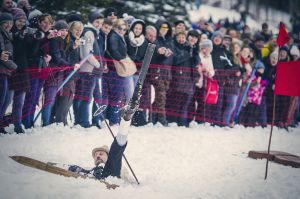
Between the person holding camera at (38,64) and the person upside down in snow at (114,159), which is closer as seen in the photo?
the person upside down in snow at (114,159)

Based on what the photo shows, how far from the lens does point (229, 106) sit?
374 inches

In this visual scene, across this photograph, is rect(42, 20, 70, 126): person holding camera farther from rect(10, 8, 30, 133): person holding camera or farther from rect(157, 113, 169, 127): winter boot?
rect(157, 113, 169, 127): winter boot

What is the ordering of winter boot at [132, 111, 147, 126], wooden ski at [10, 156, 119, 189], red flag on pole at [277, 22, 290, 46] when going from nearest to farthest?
1. wooden ski at [10, 156, 119, 189]
2. red flag on pole at [277, 22, 290, 46]
3. winter boot at [132, 111, 147, 126]

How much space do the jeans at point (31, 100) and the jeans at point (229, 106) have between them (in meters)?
4.78

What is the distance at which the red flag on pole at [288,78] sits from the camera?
5575 millimetres

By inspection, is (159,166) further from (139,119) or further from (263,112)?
(263,112)

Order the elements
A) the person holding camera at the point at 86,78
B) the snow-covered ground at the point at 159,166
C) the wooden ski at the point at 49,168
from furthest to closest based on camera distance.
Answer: the person holding camera at the point at 86,78 < the wooden ski at the point at 49,168 < the snow-covered ground at the point at 159,166

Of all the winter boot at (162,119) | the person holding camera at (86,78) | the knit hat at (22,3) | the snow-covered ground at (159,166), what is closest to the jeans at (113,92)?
the person holding camera at (86,78)

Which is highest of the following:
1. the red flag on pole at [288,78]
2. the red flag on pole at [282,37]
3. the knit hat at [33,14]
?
the knit hat at [33,14]

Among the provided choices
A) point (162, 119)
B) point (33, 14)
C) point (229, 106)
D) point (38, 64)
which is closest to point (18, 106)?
point (38, 64)

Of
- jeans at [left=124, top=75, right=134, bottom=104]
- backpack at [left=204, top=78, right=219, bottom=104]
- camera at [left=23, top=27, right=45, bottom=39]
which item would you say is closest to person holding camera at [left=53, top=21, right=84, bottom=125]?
camera at [left=23, top=27, right=45, bottom=39]

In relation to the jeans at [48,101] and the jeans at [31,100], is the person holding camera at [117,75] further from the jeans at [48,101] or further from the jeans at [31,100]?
the jeans at [31,100]

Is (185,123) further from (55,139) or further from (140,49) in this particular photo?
(55,139)

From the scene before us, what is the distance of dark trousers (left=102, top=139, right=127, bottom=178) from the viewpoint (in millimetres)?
4582
